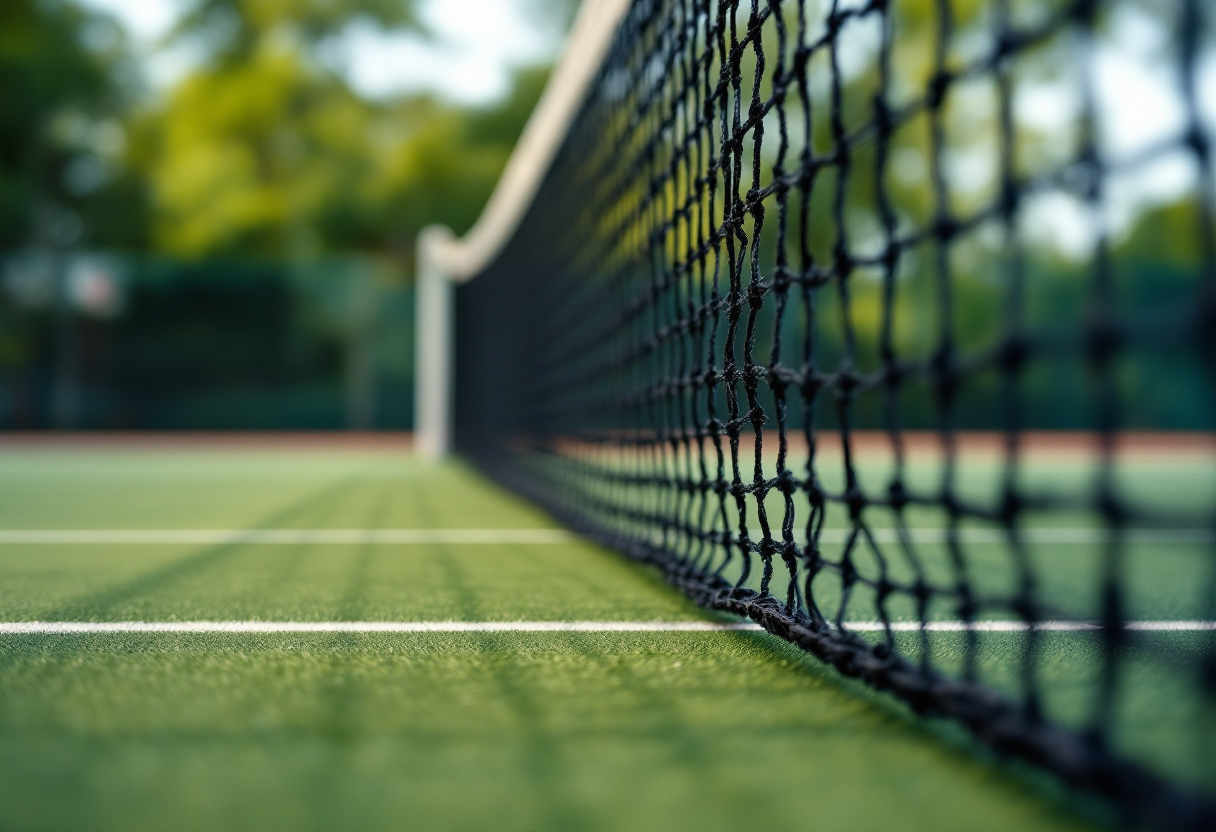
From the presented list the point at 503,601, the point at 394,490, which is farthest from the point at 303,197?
the point at 503,601

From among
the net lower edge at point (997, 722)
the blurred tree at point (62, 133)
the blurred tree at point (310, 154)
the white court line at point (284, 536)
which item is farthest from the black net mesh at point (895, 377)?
the blurred tree at point (62, 133)

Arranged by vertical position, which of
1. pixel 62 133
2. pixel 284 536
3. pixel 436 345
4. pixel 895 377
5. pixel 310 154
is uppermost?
pixel 62 133

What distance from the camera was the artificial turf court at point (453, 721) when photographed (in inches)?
35.0

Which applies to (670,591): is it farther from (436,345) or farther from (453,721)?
(436,345)

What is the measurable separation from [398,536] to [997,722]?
7.13 feet

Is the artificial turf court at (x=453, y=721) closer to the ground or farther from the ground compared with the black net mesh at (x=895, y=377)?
closer to the ground

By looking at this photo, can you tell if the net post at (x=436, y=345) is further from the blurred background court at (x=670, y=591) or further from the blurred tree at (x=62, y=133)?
the blurred tree at (x=62, y=133)

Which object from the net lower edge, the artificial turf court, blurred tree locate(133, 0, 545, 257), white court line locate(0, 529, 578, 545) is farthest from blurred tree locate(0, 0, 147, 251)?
the net lower edge

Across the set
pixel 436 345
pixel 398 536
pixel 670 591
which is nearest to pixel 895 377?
pixel 670 591

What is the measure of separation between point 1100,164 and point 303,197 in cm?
1972

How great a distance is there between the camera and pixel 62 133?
748 inches

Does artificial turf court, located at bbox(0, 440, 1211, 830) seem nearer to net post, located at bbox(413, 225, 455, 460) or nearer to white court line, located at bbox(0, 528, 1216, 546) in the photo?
white court line, located at bbox(0, 528, 1216, 546)

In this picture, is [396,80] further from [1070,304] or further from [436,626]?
[436,626]

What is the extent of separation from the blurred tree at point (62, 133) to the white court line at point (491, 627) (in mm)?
18634
